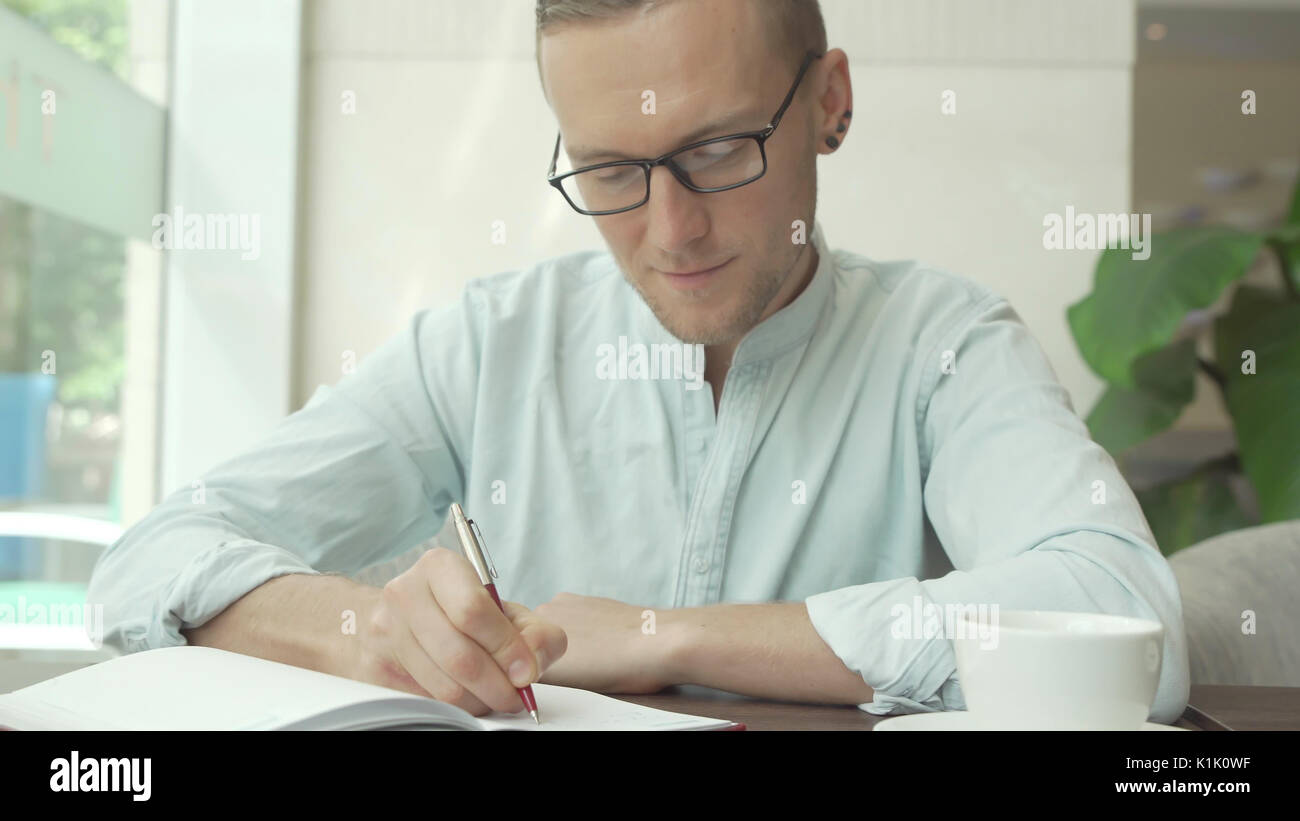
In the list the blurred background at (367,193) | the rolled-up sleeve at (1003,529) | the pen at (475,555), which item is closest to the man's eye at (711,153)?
the rolled-up sleeve at (1003,529)

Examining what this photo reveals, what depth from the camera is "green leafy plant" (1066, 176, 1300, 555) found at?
8.20 feet

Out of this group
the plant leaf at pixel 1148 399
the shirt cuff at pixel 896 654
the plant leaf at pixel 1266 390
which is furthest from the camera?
the plant leaf at pixel 1148 399

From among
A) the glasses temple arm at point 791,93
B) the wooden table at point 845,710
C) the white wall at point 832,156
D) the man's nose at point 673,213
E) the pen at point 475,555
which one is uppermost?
the white wall at point 832,156

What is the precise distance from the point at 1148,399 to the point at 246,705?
2512mm

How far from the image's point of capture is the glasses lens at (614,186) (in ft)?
4.07

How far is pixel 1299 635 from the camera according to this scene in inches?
52.7

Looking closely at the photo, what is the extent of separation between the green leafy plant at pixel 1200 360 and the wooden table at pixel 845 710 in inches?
65.1

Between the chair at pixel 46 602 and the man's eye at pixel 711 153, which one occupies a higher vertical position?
the man's eye at pixel 711 153

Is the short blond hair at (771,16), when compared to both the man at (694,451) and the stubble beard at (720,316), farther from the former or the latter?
the stubble beard at (720,316)

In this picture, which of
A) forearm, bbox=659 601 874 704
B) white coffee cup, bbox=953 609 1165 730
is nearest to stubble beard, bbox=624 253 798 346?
forearm, bbox=659 601 874 704

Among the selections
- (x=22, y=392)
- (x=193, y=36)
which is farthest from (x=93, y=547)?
(x=193, y=36)

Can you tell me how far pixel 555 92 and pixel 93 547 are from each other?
2.24 metres
